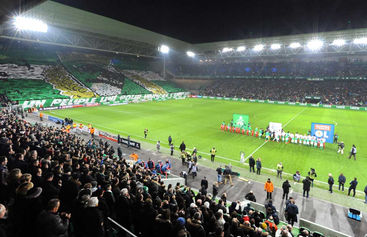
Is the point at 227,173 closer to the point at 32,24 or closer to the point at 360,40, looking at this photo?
the point at 32,24

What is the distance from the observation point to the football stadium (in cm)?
537

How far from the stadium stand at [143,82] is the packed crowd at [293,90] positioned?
53.1ft

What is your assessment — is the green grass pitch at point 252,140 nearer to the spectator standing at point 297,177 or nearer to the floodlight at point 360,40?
the spectator standing at point 297,177

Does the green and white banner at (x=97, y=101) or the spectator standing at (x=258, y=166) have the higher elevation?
the green and white banner at (x=97, y=101)

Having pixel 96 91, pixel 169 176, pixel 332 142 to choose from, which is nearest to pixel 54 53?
pixel 96 91

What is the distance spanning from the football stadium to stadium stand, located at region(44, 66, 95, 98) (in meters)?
0.41

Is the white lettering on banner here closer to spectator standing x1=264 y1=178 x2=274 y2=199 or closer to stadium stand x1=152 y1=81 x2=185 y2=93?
stadium stand x1=152 y1=81 x2=185 y2=93

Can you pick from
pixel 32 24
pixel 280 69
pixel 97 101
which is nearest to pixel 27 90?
pixel 32 24

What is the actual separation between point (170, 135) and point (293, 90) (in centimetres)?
5309

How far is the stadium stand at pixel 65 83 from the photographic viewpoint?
4802cm

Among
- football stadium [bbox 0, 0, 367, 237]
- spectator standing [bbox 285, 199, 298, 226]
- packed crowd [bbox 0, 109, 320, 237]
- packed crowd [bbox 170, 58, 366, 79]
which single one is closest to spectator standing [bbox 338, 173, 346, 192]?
football stadium [bbox 0, 0, 367, 237]

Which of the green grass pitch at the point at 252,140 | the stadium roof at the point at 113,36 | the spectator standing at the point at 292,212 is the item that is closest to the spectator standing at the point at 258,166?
the green grass pitch at the point at 252,140

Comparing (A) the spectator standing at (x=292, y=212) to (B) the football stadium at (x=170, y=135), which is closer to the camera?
(B) the football stadium at (x=170, y=135)

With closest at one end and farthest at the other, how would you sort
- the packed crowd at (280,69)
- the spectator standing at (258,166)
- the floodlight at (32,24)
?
1. the spectator standing at (258,166)
2. the floodlight at (32,24)
3. the packed crowd at (280,69)
